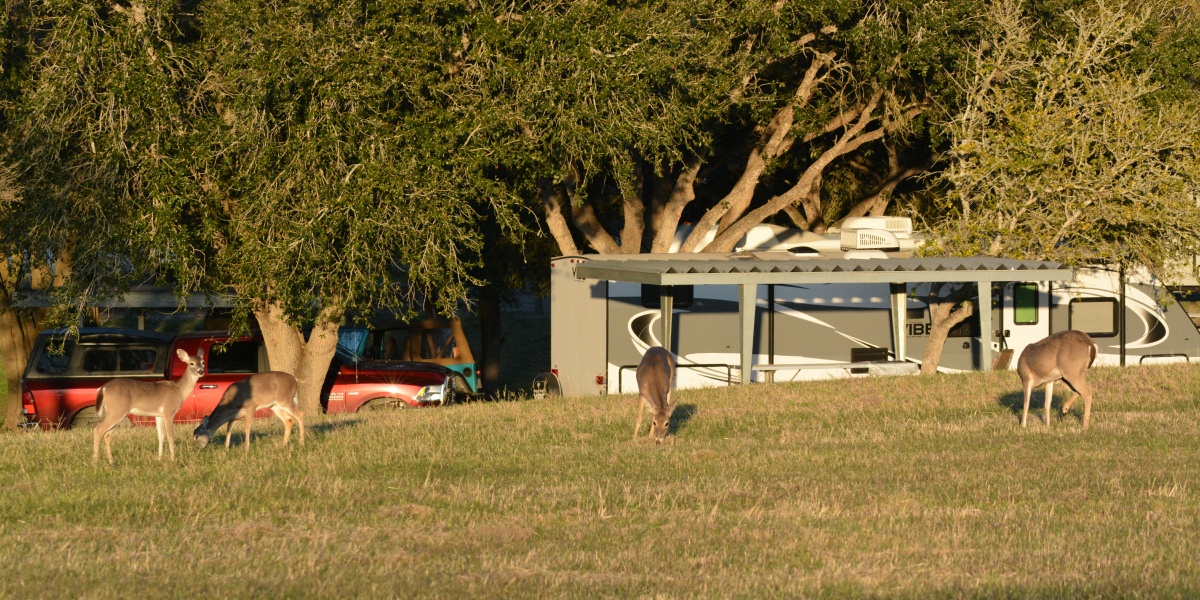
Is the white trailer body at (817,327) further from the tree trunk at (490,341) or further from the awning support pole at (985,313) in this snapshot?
the tree trunk at (490,341)

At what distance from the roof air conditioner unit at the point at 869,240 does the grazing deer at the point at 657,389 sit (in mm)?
8953

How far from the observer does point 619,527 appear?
10.3 meters

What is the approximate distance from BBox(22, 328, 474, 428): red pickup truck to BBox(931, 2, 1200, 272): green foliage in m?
9.05

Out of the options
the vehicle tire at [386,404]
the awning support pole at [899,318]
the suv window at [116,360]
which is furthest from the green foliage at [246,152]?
the awning support pole at [899,318]

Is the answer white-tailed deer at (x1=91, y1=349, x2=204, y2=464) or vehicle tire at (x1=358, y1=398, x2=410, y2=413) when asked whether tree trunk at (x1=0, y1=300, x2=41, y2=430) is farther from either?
white-tailed deer at (x1=91, y1=349, x2=204, y2=464)

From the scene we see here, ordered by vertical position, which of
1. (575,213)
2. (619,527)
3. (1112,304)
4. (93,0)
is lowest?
(619,527)

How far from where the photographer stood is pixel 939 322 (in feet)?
81.5

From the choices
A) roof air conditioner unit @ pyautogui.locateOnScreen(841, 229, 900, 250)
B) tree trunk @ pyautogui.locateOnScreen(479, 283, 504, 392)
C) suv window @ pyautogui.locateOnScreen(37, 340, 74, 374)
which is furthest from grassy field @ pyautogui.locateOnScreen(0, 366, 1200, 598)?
tree trunk @ pyautogui.locateOnScreen(479, 283, 504, 392)

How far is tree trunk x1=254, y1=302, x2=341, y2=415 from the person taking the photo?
886 inches

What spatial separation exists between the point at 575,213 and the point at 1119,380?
437 inches

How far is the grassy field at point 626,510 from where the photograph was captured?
8602mm

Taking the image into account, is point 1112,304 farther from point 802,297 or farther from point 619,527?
point 619,527

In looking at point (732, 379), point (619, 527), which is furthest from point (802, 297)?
point (619, 527)

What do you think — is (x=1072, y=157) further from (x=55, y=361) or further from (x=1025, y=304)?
(x=55, y=361)
